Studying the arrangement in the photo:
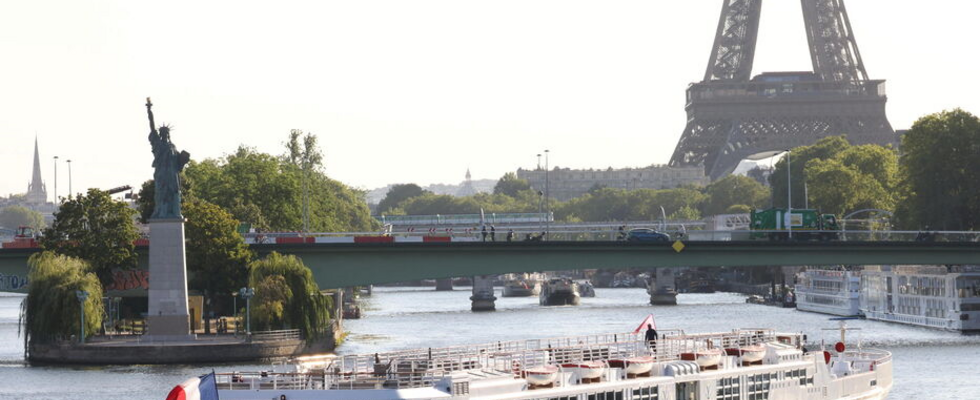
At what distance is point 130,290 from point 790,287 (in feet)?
263

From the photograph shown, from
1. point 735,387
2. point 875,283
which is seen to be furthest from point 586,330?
point 735,387

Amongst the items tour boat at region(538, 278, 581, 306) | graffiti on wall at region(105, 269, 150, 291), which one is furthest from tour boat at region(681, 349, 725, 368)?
tour boat at region(538, 278, 581, 306)

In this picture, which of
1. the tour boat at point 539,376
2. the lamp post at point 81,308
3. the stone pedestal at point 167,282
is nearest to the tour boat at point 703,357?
the tour boat at point 539,376

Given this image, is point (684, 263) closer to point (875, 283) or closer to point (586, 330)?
point (586, 330)

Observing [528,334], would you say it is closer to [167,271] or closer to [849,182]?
[167,271]

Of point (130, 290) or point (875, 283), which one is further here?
point (875, 283)

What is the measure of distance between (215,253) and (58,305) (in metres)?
11.5

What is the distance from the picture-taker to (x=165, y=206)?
80750 mm

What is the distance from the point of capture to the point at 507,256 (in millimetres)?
89688

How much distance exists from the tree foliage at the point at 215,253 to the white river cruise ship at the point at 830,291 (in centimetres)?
4995

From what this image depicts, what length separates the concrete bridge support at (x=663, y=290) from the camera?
152 metres

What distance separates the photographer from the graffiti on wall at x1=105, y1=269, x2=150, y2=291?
8956 cm

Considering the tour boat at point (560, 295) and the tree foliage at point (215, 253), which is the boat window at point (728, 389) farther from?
the tour boat at point (560, 295)

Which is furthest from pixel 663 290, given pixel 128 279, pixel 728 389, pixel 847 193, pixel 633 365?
pixel 633 365
